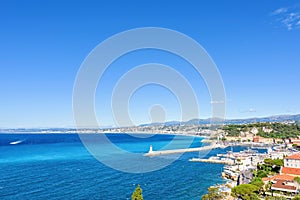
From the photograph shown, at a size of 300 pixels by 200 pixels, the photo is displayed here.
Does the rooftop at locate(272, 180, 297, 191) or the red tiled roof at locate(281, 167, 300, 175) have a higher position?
the red tiled roof at locate(281, 167, 300, 175)

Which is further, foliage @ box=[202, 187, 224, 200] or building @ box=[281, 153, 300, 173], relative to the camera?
building @ box=[281, 153, 300, 173]

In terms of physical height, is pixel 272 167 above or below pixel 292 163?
below

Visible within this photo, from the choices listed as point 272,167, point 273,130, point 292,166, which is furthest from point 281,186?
point 273,130

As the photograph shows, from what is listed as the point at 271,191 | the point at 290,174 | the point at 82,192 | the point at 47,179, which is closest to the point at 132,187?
the point at 82,192

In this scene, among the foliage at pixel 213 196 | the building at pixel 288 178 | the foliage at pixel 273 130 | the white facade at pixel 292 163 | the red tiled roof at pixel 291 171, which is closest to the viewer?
the foliage at pixel 213 196

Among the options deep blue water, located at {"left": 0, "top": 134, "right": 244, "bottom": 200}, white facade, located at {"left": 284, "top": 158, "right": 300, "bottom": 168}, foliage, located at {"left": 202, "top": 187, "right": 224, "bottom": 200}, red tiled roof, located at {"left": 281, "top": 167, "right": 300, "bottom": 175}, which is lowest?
deep blue water, located at {"left": 0, "top": 134, "right": 244, "bottom": 200}

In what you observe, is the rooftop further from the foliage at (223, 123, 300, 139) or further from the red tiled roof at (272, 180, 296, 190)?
the foliage at (223, 123, 300, 139)

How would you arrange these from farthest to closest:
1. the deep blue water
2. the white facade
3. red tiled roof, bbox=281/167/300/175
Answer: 1. the white facade
2. red tiled roof, bbox=281/167/300/175
3. the deep blue water

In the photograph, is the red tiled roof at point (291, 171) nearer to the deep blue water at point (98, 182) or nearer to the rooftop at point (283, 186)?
the rooftop at point (283, 186)

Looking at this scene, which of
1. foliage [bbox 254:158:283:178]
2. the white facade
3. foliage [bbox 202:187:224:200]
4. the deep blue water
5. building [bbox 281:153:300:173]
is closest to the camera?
foliage [bbox 202:187:224:200]

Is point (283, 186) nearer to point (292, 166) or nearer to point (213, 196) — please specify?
point (213, 196)

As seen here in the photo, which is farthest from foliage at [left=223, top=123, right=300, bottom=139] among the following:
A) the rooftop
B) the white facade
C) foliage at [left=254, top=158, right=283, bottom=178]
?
the rooftop

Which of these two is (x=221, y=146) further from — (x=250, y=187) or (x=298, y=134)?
(x=250, y=187)

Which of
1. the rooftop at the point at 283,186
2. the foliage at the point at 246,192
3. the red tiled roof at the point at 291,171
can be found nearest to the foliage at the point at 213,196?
the foliage at the point at 246,192
